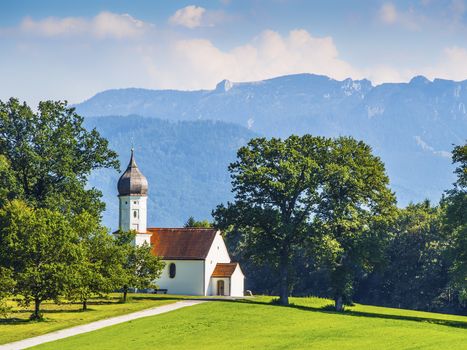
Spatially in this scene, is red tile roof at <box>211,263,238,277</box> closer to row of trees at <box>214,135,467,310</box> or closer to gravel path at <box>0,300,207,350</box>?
row of trees at <box>214,135,467,310</box>

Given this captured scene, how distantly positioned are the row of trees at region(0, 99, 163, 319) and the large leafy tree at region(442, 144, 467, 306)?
2768cm

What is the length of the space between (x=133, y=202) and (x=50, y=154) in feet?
64.1

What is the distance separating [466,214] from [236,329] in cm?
2074

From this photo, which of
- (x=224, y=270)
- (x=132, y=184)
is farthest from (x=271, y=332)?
(x=132, y=184)

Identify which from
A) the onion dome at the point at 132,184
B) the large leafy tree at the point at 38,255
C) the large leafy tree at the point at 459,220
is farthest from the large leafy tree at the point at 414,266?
the large leafy tree at the point at 38,255

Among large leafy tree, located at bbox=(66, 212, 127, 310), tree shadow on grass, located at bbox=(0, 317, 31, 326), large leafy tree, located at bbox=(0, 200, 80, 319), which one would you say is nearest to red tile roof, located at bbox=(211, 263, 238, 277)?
large leafy tree, located at bbox=(66, 212, 127, 310)

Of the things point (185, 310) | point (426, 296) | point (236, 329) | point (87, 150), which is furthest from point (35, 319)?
point (426, 296)

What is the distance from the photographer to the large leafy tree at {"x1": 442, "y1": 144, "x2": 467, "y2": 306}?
71.3m

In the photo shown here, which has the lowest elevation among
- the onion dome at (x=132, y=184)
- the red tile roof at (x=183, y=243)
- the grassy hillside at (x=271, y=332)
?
the grassy hillside at (x=271, y=332)

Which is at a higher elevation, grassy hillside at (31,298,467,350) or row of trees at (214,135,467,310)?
row of trees at (214,135,467,310)

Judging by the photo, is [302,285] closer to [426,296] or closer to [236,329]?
[426,296]

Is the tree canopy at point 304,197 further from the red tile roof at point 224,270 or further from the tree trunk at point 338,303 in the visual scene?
the red tile roof at point 224,270

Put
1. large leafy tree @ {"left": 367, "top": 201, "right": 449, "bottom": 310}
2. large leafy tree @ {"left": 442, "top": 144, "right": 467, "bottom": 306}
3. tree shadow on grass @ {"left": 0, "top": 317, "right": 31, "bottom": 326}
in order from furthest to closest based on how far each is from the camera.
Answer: large leafy tree @ {"left": 367, "top": 201, "right": 449, "bottom": 310}
large leafy tree @ {"left": 442, "top": 144, "right": 467, "bottom": 306}
tree shadow on grass @ {"left": 0, "top": 317, "right": 31, "bottom": 326}

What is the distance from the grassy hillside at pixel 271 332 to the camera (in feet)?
179
